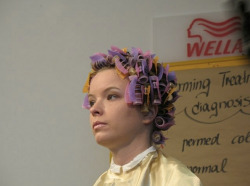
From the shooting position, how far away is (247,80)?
59.2 inches

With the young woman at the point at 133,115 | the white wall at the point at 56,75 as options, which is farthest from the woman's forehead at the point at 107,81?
the white wall at the point at 56,75

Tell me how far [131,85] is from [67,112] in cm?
71

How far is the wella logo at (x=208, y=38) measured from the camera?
5.16 feet

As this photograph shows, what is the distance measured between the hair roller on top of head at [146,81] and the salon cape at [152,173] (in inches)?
2.5

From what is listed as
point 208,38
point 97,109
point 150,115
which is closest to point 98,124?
point 97,109

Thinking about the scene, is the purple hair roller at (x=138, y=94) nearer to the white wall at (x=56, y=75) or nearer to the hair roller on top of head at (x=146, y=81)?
the hair roller on top of head at (x=146, y=81)

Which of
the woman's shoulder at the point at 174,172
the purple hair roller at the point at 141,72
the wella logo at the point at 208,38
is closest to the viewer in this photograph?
the woman's shoulder at the point at 174,172

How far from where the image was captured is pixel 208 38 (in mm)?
1600

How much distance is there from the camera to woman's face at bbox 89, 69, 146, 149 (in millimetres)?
1015

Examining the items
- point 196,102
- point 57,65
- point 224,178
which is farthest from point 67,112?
point 224,178

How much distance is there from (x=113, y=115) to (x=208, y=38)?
738 millimetres

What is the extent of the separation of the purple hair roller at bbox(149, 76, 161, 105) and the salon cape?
0.41 ft

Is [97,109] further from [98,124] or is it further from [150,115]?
[150,115]

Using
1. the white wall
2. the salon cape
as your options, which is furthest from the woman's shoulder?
the white wall
